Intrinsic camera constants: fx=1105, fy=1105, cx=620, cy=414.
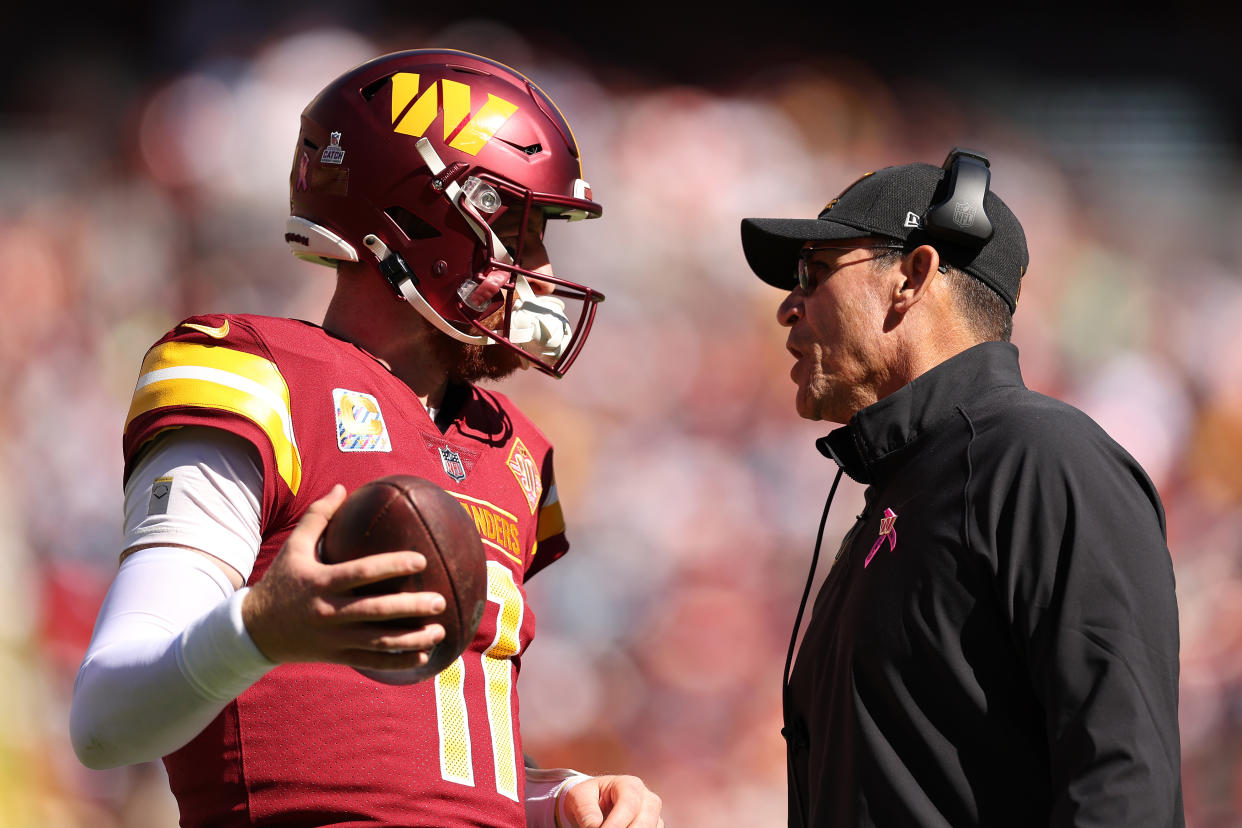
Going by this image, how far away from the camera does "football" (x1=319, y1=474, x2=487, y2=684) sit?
118 cm

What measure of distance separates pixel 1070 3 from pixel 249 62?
3042 mm

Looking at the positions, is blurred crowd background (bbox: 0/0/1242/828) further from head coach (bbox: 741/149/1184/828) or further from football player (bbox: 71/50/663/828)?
head coach (bbox: 741/149/1184/828)

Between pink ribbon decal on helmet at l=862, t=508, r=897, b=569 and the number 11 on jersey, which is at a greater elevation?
pink ribbon decal on helmet at l=862, t=508, r=897, b=569

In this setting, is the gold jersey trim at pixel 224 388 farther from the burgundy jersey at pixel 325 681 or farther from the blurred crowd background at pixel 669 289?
the blurred crowd background at pixel 669 289

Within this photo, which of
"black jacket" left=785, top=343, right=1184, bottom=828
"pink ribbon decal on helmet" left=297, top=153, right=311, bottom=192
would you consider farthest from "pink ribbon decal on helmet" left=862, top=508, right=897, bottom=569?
"pink ribbon decal on helmet" left=297, top=153, right=311, bottom=192

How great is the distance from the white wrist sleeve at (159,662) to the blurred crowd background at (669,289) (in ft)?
8.31

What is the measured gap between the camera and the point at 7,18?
3893mm

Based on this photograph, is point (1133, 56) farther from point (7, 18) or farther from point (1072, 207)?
point (7, 18)

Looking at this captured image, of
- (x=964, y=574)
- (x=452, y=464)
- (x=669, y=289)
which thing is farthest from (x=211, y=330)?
(x=669, y=289)

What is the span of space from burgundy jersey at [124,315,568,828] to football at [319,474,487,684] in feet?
1.26

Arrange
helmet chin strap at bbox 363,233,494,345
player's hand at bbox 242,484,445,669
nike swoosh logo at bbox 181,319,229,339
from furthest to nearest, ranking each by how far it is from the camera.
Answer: helmet chin strap at bbox 363,233,494,345 → nike swoosh logo at bbox 181,319,229,339 → player's hand at bbox 242,484,445,669

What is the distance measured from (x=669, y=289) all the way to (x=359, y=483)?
256cm

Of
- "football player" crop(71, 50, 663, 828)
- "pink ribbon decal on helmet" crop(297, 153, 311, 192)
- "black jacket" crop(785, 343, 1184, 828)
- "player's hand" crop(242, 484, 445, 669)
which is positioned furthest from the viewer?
"pink ribbon decal on helmet" crop(297, 153, 311, 192)

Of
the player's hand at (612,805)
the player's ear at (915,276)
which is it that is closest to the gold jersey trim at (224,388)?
the player's hand at (612,805)
